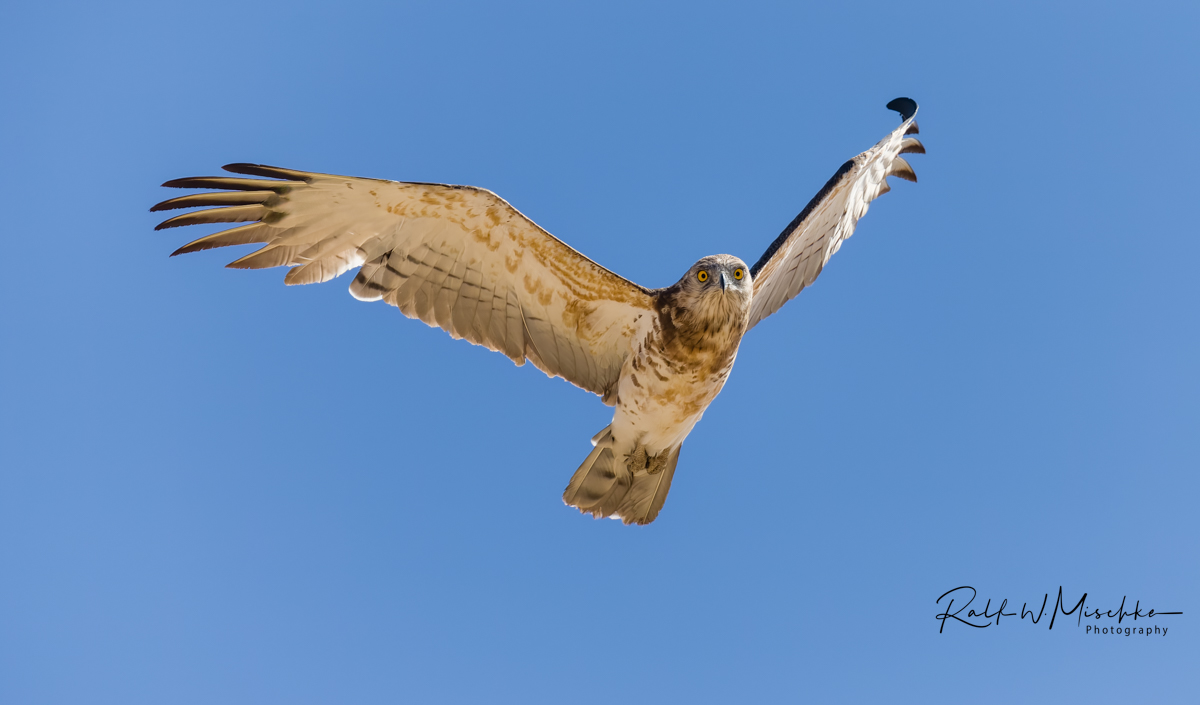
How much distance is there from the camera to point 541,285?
24.5 feet

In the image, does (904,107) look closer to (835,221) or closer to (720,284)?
(835,221)

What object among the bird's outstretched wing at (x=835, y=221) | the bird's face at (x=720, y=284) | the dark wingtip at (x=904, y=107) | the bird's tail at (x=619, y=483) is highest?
the dark wingtip at (x=904, y=107)

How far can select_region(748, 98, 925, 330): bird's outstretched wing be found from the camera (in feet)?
26.4

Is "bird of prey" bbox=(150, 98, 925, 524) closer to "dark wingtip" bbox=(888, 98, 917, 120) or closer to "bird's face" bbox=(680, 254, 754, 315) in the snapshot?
"bird's face" bbox=(680, 254, 754, 315)

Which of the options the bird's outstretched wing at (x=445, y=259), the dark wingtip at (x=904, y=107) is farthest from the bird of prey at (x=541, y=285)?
the dark wingtip at (x=904, y=107)

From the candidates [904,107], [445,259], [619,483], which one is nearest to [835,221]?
[904,107]

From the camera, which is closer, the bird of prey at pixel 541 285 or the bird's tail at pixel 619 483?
the bird of prey at pixel 541 285

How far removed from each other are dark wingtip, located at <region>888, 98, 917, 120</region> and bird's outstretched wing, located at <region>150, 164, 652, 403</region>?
3.66 meters

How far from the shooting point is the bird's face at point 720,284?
20.9ft

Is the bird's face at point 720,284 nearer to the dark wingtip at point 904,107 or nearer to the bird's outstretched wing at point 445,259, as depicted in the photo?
the bird's outstretched wing at point 445,259

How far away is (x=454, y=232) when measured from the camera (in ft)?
23.7

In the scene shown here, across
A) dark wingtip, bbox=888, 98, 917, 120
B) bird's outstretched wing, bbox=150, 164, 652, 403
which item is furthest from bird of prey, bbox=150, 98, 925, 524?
dark wingtip, bbox=888, 98, 917, 120

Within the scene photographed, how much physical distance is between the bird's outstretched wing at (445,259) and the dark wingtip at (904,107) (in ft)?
12.0

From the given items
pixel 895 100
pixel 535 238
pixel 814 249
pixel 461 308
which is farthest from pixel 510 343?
pixel 895 100
